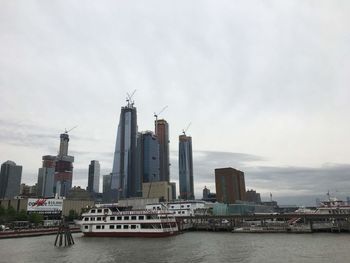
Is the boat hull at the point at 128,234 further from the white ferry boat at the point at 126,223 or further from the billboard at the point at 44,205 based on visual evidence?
the billboard at the point at 44,205

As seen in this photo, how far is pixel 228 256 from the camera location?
5409cm

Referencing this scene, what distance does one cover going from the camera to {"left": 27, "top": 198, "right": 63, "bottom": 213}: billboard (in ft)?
614

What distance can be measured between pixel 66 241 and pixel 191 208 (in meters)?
88.6

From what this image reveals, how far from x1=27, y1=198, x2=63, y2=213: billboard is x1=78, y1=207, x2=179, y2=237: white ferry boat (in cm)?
10686

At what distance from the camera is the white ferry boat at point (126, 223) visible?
88.2 meters

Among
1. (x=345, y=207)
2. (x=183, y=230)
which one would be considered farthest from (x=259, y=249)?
(x=345, y=207)

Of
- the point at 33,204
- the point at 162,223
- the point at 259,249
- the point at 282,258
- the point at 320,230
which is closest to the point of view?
the point at 282,258

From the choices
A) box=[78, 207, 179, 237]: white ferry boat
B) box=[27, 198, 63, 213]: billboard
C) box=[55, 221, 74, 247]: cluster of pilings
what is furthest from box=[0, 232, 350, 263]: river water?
box=[27, 198, 63, 213]: billboard

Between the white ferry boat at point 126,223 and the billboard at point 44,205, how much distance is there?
107 m

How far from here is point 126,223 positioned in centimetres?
9038

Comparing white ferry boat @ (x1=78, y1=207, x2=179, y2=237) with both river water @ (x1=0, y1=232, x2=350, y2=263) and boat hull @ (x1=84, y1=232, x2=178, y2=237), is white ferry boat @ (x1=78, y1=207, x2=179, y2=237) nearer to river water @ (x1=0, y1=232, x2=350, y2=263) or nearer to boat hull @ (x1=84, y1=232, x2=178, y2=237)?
boat hull @ (x1=84, y1=232, x2=178, y2=237)

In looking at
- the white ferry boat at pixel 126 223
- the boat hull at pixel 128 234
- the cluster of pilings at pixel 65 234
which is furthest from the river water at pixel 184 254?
the white ferry boat at pixel 126 223

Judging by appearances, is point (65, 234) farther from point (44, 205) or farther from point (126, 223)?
point (44, 205)

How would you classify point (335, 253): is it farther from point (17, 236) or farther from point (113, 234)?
point (17, 236)
